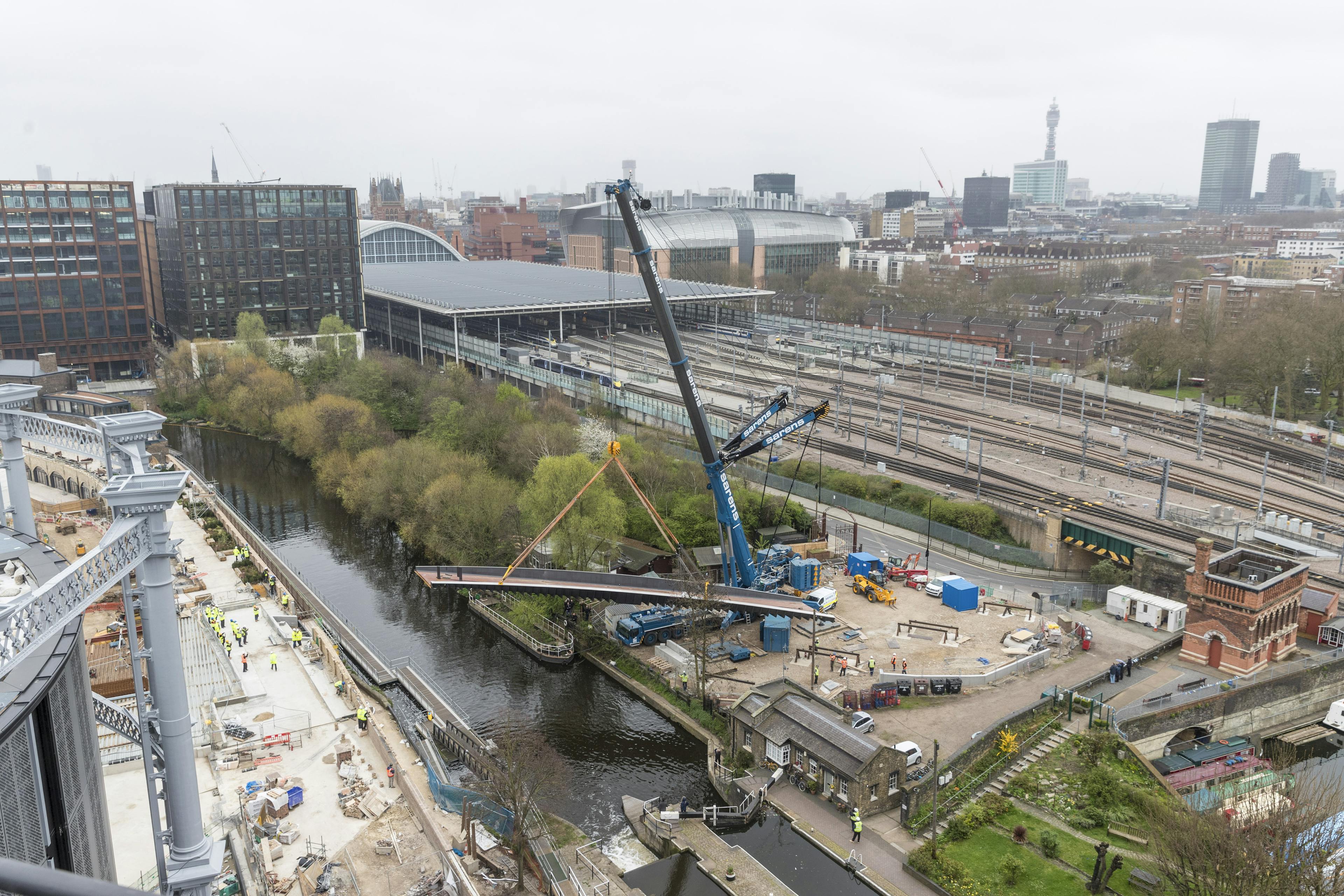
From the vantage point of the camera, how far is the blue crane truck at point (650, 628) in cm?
3259

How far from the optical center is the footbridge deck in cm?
2884

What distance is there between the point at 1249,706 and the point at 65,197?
274 feet

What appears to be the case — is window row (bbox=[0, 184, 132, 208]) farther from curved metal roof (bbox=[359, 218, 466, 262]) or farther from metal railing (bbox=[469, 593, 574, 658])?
metal railing (bbox=[469, 593, 574, 658])

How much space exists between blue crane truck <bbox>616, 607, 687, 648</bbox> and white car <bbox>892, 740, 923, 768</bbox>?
1002 cm

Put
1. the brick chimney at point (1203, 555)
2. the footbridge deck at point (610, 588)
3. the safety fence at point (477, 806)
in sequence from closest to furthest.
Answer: the safety fence at point (477, 806) → the footbridge deck at point (610, 588) → the brick chimney at point (1203, 555)

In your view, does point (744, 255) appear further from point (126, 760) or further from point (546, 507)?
point (126, 760)

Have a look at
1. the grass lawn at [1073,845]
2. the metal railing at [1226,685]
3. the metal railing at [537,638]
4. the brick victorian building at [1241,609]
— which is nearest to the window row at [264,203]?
the metal railing at [537,638]

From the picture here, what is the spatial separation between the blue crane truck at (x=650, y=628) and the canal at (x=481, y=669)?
163cm

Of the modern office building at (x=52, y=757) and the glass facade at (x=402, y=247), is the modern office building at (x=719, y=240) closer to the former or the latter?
the glass facade at (x=402, y=247)

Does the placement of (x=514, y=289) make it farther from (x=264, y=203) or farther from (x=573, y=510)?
(x=573, y=510)

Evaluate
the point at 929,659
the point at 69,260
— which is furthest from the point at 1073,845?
the point at 69,260

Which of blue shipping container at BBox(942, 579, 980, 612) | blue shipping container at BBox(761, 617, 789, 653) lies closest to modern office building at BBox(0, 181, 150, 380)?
blue shipping container at BBox(761, 617, 789, 653)

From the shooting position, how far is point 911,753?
24.7m

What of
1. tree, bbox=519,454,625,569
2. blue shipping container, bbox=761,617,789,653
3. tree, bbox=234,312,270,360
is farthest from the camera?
tree, bbox=234,312,270,360
